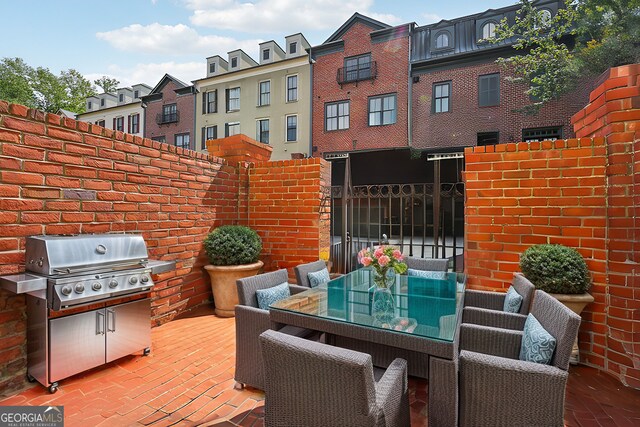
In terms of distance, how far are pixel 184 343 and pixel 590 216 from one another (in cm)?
405

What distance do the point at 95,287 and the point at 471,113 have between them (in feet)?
41.5

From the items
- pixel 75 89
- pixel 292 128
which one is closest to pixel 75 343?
pixel 292 128

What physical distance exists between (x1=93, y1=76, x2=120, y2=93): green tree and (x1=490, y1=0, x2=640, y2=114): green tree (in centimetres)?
2536

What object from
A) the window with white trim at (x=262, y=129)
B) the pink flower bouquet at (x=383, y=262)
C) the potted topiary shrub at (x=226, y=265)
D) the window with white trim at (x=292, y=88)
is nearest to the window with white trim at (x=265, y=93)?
the window with white trim at (x=262, y=129)

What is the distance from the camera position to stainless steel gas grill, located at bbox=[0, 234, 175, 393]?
2105mm

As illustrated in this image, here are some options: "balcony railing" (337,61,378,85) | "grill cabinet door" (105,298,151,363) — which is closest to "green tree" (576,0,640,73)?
"balcony railing" (337,61,378,85)

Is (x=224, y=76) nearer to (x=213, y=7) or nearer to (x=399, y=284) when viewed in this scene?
(x=213, y=7)

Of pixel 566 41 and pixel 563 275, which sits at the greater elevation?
pixel 566 41

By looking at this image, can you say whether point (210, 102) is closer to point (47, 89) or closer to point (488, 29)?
point (47, 89)

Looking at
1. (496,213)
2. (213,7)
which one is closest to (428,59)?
(213,7)

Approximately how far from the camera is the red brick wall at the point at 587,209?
8.03 feet

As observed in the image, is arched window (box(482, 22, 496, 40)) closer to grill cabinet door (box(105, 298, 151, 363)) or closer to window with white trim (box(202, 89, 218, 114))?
window with white trim (box(202, 89, 218, 114))

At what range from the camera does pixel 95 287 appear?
2.26 meters

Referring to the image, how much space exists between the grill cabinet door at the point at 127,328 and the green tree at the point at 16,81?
21471 millimetres
